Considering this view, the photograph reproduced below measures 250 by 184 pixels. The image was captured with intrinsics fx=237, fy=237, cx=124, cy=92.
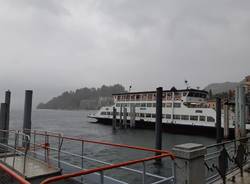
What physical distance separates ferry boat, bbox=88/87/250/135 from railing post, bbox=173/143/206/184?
33.0 meters

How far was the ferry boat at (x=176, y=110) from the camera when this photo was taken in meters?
38.6

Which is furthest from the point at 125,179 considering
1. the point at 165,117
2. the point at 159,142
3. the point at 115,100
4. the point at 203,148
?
the point at 115,100

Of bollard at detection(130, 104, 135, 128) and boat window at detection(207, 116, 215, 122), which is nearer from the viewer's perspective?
boat window at detection(207, 116, 215, 122)

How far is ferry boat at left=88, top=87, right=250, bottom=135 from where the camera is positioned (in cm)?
3862

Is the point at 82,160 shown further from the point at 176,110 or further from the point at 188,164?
the point at 176,110

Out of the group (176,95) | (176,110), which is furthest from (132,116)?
(176,95)

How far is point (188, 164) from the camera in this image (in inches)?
181

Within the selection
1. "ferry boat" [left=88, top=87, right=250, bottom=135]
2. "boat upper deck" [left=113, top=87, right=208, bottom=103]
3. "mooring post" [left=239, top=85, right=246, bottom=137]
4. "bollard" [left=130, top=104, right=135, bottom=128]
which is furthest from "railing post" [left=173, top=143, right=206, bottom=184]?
"bollard" [left=130, top=104, right=135, bottom=128]

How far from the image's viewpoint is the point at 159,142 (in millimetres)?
18094

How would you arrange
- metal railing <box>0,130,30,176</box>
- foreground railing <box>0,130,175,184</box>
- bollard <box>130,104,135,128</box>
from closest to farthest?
foreground railing <box>0,130,175,184</box>, metal railing <box>0,130,30,176</box>, bollard <box>130,104,135,128</box>

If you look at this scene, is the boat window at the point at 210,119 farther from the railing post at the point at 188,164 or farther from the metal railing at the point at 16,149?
the railing post at the point at 188,164

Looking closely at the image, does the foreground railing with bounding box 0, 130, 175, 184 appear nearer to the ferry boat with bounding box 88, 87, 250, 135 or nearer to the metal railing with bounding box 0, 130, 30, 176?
the metal railing with bounding box 0, 130, 30, 176

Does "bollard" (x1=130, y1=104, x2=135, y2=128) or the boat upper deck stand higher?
the boat upper deck

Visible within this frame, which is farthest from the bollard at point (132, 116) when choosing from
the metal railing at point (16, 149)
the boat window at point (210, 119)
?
the metal railing at point (16, 149)
